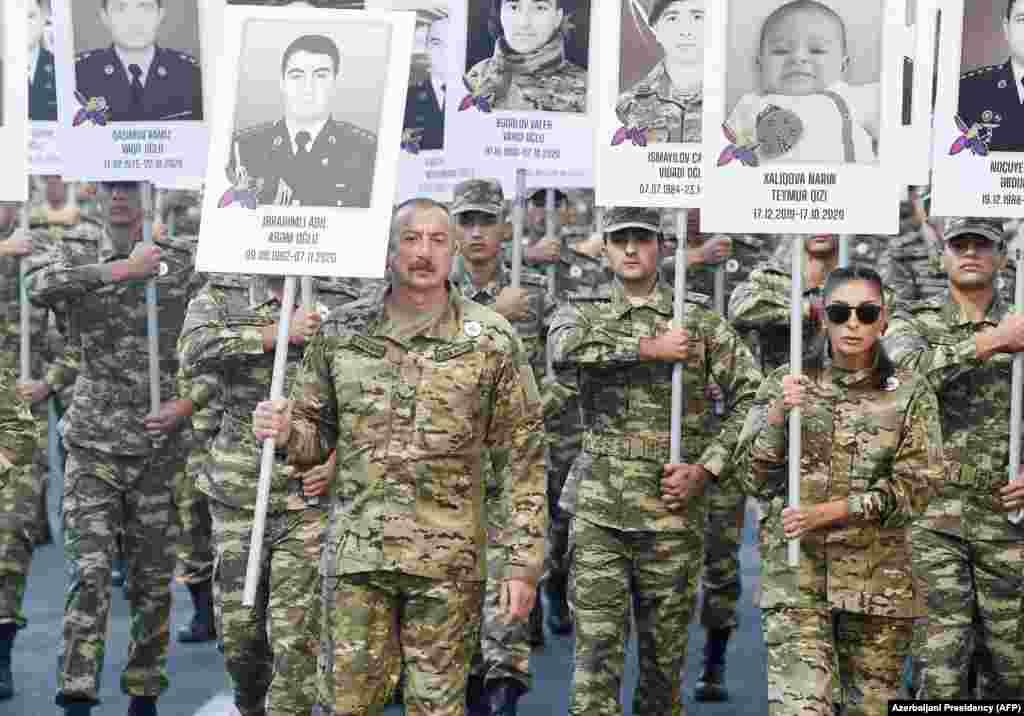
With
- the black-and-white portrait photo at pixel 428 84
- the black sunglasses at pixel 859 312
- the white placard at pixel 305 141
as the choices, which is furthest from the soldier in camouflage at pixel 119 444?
the black sunglasses at pixel 859 312

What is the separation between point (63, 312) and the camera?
36.9ft

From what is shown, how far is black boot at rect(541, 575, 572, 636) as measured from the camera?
13.0 meters

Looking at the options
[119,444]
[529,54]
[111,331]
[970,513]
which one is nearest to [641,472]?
[970,513]

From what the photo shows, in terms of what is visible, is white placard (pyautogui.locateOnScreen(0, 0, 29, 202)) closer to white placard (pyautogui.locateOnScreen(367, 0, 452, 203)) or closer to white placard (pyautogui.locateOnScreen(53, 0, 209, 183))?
white placard (pyautogui.locateOnScreen(53, 0, 209, 183))

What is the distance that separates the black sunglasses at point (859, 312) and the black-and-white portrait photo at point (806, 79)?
0.67m

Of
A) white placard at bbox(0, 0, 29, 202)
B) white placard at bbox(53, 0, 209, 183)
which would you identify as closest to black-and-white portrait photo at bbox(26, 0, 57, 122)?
white placard at bbox(53, 0, 209, 183)

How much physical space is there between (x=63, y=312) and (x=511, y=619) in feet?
14.4

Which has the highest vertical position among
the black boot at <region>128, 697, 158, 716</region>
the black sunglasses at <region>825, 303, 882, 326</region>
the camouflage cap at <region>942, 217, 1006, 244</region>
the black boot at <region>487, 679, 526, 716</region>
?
the camouflage cap at <region>942, 217, 1006, 244</region>

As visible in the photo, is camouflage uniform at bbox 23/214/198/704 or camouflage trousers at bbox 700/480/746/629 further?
camouflage trousers at bbox 700/480/746/629

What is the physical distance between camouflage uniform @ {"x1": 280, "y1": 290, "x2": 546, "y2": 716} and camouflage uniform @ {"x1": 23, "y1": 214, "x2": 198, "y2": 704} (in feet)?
9.22

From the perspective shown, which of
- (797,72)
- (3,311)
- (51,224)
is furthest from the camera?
(51,224)

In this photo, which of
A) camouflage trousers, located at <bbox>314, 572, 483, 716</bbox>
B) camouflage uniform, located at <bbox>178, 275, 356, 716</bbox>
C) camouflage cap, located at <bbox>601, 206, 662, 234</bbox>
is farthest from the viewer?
camouflage cap, located at <bbox>601, 206, 662, 234</bbox>

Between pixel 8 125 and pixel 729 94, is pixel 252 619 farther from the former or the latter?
pixel 729 94

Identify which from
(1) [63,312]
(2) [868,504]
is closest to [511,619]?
(2) [868,504]
